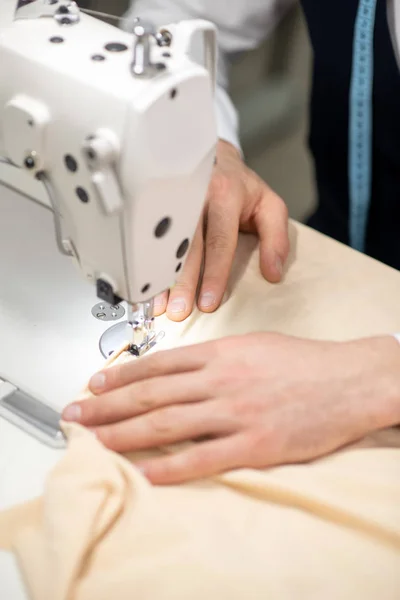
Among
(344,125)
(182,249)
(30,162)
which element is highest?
(30,162)

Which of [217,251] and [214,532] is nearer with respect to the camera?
[214,532]

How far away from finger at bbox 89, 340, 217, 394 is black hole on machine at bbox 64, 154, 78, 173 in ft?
0.72

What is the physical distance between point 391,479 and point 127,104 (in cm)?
43

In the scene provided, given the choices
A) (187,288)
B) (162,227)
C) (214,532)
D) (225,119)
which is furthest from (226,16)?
(214,532)

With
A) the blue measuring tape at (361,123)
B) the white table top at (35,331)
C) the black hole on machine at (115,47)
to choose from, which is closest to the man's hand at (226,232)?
the white table top at (35,331)

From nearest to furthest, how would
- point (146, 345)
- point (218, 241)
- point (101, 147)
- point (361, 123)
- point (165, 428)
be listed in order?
point (101, 147) < point (165, 428) < point (146, 345) < point (218, 241) < point (361, 123)

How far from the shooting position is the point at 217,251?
88cm

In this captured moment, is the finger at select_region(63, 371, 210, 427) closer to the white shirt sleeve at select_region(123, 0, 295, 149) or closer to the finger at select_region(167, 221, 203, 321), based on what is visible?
the finger at select_region(167, 221, 203, 321)

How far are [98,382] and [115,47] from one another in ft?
1.11

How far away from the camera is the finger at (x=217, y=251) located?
841mm

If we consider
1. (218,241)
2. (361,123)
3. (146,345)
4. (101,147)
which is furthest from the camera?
(361,123)

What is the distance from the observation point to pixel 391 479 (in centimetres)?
64

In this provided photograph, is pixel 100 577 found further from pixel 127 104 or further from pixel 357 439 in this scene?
pixel 127 104

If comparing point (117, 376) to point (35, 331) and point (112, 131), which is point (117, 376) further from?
point (112, 131)
